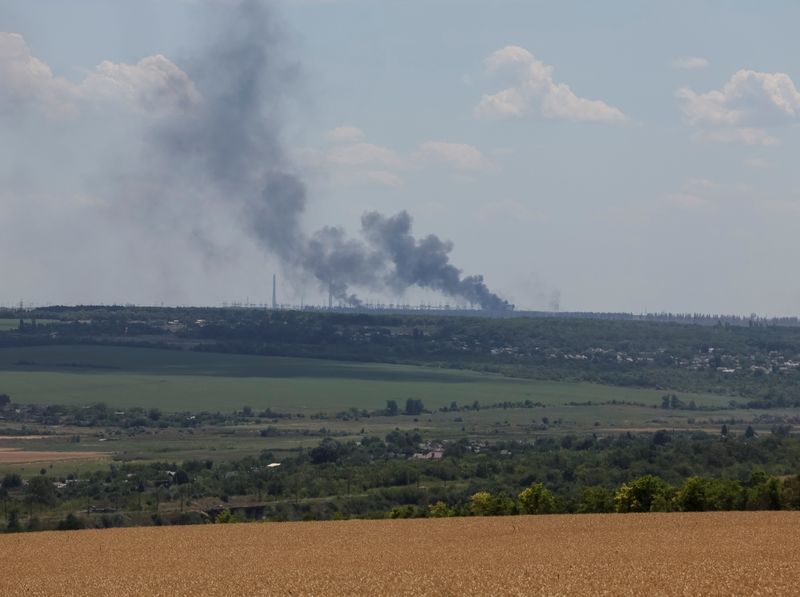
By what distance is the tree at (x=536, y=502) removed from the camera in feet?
238

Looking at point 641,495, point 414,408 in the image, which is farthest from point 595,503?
point 414,408

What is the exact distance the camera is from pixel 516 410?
190125mm

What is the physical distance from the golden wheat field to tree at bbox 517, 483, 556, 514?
7.85 meters

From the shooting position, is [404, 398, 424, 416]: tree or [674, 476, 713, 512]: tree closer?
[674, 476, 713, 512]: tree

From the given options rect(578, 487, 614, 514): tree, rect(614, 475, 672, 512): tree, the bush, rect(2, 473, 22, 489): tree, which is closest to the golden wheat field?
rect(614, 475, 672, 512): tree

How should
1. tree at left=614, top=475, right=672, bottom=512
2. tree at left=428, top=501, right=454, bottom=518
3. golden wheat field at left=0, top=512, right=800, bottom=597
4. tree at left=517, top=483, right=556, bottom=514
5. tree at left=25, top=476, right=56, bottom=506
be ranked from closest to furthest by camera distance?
golden wheat field at left=0, top=512, right=800, bottom=597, tree at left=614, top=475, right=672, bottom=512, tree at left=517, top=483, right=556, bottom=514, tree at left=428, top=501, right=454, bottom=518, tree at left=25, top=476, right=56, bottom=506

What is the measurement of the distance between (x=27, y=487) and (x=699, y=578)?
77.7 m

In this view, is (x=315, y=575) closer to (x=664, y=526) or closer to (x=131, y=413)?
(x=664, y=526)

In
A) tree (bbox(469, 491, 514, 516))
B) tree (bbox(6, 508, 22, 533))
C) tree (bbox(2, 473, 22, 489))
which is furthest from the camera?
tree (bbox(2, 473, 22, 489))

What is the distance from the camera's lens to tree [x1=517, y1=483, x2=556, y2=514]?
72.7 meters

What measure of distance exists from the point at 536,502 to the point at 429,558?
2555 centimetres

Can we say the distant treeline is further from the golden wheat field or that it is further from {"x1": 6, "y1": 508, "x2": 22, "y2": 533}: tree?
the golden wheat field

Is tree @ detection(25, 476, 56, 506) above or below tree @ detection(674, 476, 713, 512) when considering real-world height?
below

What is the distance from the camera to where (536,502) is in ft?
239
